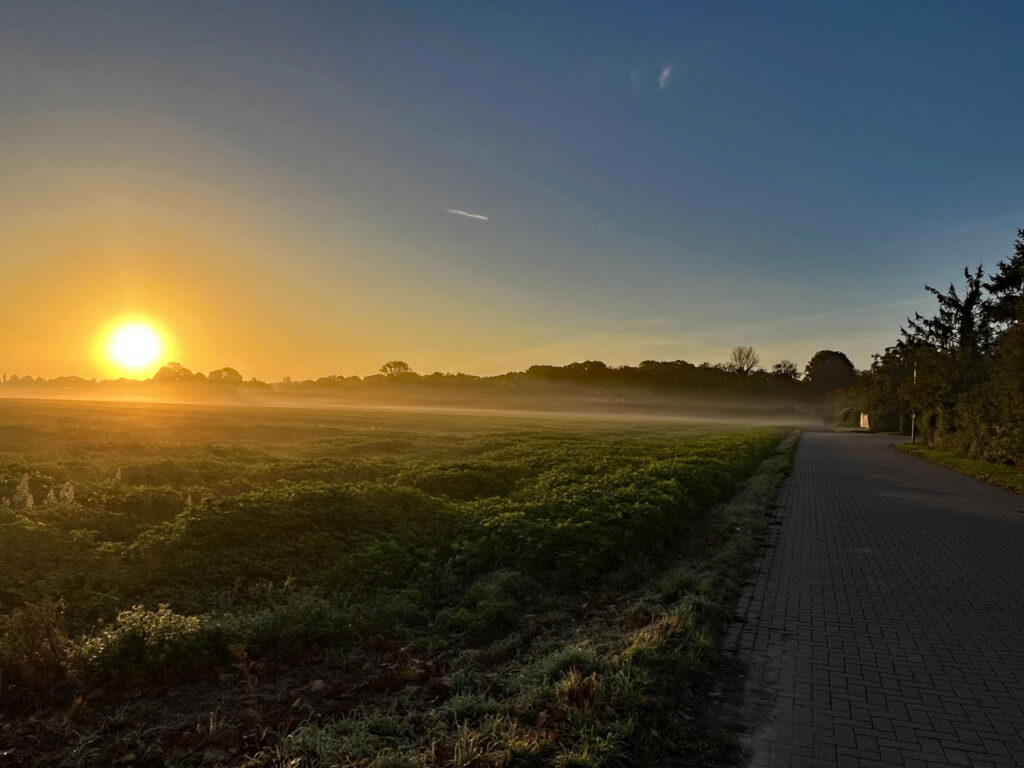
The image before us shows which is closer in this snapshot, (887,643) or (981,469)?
(887,643)

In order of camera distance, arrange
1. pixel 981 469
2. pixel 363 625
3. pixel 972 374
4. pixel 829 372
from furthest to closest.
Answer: pixel 829 372 → pixel 972 374 → pixel 981 469 → pixel 363 625

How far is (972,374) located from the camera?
29594 mm

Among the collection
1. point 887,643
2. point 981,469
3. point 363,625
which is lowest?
point 363,625

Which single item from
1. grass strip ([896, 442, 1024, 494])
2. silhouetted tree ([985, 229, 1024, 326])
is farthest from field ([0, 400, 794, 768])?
silhouetted tree ([985, 229, 1024, 326])

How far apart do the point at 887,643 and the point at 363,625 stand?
16.3 feet

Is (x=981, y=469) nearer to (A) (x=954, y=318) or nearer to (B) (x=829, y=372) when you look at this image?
(A) (x=954, y=318)

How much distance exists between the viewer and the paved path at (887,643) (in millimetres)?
4145

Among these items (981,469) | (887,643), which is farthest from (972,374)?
(887,643)

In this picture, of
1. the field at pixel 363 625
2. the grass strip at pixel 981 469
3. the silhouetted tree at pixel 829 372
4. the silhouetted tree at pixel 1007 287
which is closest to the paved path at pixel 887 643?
the field at pixel 363 625

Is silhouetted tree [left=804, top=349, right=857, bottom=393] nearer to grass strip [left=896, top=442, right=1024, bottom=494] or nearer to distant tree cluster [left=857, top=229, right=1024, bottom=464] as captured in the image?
distant tree cluster [left=857, top=229, right=1024, bottom=464]

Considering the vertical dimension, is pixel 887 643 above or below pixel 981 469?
below

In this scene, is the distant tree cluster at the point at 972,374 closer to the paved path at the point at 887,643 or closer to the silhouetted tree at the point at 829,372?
the paved path at the point at 887,643

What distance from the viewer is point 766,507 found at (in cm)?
1366

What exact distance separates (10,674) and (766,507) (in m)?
12.8
